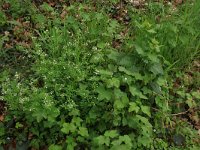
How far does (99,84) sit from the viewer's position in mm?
3389

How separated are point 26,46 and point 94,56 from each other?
891mm

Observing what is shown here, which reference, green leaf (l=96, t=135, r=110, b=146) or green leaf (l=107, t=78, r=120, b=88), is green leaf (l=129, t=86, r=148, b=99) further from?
green leaf (l=96, t=135, r=110, b=146)

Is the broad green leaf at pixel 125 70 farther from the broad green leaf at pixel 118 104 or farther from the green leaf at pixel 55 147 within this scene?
the green leaf at pixel 55 147

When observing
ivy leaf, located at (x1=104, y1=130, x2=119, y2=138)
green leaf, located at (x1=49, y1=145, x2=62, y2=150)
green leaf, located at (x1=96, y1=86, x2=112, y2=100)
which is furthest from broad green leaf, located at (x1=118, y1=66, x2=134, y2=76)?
green leaf, located at (x1=49, y1=145, x2=62, y2=150)

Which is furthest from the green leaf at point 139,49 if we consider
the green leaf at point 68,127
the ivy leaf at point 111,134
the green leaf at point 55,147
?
the green leaf at point 55,147

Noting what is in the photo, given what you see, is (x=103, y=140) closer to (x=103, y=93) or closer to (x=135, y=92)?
(x=103, y=93)

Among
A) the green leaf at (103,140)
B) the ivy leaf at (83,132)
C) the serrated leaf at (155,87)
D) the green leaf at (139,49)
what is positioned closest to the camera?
the green leaf at (103,140)

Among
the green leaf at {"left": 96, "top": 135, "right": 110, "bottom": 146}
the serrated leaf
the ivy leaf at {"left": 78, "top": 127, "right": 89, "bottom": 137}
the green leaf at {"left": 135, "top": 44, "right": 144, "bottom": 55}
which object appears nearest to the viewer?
the green leaf at {"left": 96, "top": 135, "right": 110, "bottom": 146}

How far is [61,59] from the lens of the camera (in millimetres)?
3592

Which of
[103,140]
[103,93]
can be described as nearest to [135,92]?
[103,93]

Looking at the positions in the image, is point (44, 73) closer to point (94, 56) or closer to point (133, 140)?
point (94, 56)

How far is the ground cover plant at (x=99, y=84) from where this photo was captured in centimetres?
331

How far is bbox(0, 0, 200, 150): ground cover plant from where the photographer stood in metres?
3.31

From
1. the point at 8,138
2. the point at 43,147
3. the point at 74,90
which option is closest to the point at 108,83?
the point at 74,90
